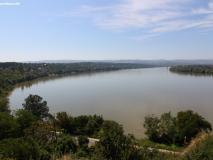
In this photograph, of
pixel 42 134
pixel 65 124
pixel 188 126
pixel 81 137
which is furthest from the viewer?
pixel 65 124

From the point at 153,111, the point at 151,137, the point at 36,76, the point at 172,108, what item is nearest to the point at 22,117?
the point at 151,137

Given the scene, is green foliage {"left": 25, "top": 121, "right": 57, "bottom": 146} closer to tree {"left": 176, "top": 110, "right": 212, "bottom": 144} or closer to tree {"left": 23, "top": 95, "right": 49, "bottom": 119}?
tree {"left": 176, "top": 110, "right": 212, "bottom": 144}

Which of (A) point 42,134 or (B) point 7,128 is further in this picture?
(B) point 7,128

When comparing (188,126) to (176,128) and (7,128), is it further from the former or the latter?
(7,128)

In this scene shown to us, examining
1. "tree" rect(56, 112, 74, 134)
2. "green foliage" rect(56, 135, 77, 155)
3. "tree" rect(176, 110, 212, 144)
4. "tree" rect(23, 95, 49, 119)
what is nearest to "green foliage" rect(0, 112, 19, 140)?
"green foliage" rect(56, 135, 77, 155)

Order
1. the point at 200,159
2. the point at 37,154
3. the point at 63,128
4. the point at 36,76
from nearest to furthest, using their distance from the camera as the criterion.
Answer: the point at 200,159 < the point at 37,154 < the point at 63,128 < the point at 36,76

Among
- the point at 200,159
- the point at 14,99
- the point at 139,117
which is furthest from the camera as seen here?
the point at 14,99

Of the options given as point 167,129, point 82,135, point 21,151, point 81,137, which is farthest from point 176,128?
point 21,151

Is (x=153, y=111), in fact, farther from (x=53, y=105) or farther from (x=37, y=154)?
(x=37, y=154)
